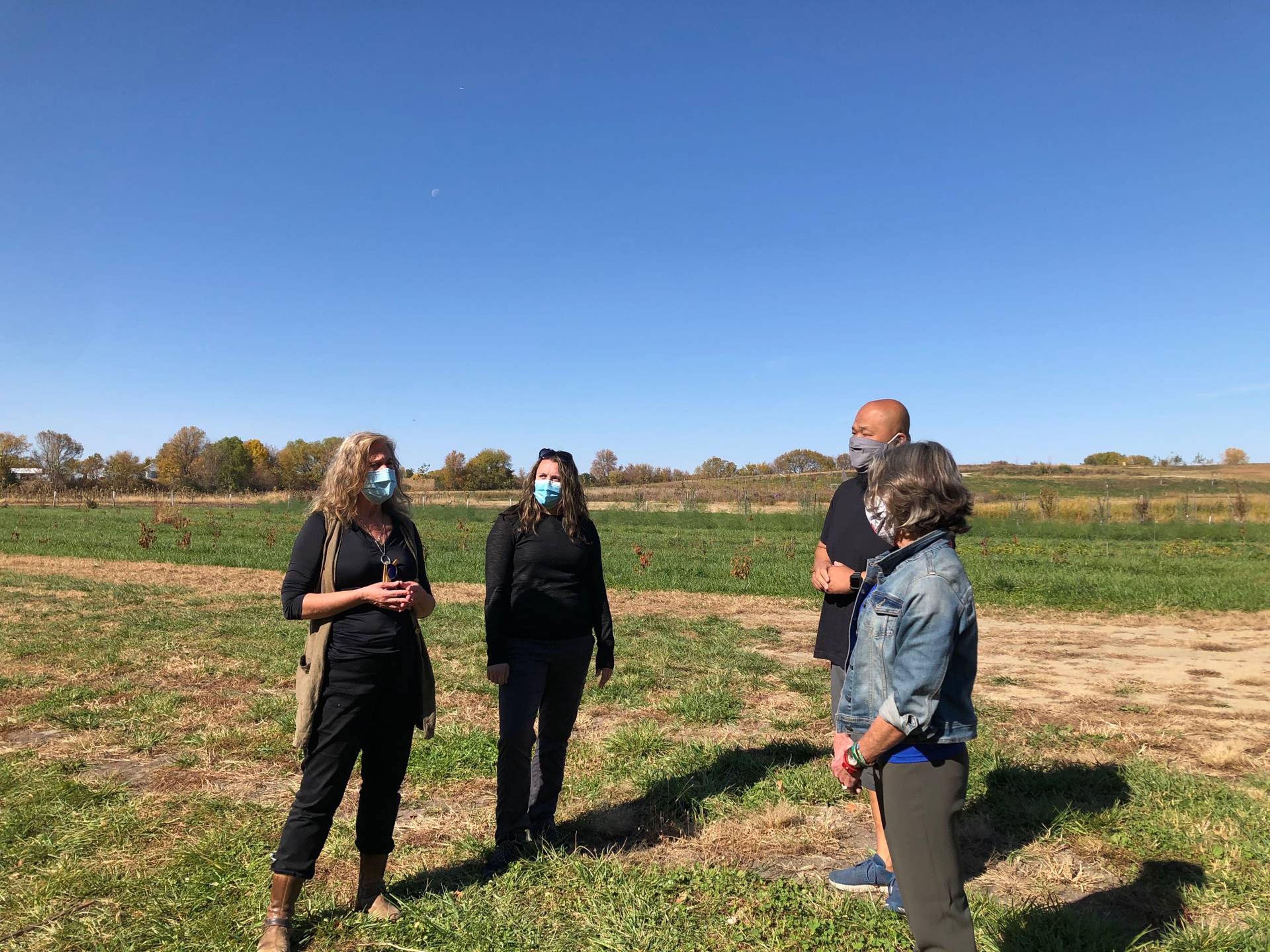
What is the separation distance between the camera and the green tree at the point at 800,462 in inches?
3784

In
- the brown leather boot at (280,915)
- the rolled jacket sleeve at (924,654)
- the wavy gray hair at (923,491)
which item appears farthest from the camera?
the brown leather boot at (280,915)

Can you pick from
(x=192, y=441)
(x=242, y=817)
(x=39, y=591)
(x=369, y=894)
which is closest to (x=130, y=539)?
(x=39, y=591)

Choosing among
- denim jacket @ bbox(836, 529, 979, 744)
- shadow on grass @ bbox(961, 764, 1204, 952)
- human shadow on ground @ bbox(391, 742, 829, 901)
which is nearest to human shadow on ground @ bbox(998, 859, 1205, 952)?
shadow on grass @ bbox(961, 764, 1204, 952)

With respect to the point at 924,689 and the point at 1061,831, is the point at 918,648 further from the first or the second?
the point at 1061,831

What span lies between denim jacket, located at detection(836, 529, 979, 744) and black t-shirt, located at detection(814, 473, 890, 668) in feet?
3.73

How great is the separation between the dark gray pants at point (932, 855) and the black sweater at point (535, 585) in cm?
188

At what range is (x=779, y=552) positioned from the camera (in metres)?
21.4

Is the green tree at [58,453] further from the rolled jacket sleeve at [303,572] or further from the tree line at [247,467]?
the rolled jacket sleeve at [303,572]

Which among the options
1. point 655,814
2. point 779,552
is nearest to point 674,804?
point 655,814

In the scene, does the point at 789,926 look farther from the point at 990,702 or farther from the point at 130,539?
the point at 130,539

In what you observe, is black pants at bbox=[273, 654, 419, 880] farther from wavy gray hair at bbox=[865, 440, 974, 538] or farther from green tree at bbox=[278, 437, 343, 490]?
green tree at bbox=[278, 437, 343, 490]

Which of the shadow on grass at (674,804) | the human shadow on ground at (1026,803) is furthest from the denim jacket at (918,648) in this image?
the shadow on grass at (674,804)

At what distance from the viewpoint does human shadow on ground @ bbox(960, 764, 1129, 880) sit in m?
3.94

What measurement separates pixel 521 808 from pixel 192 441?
11362 centimetres
